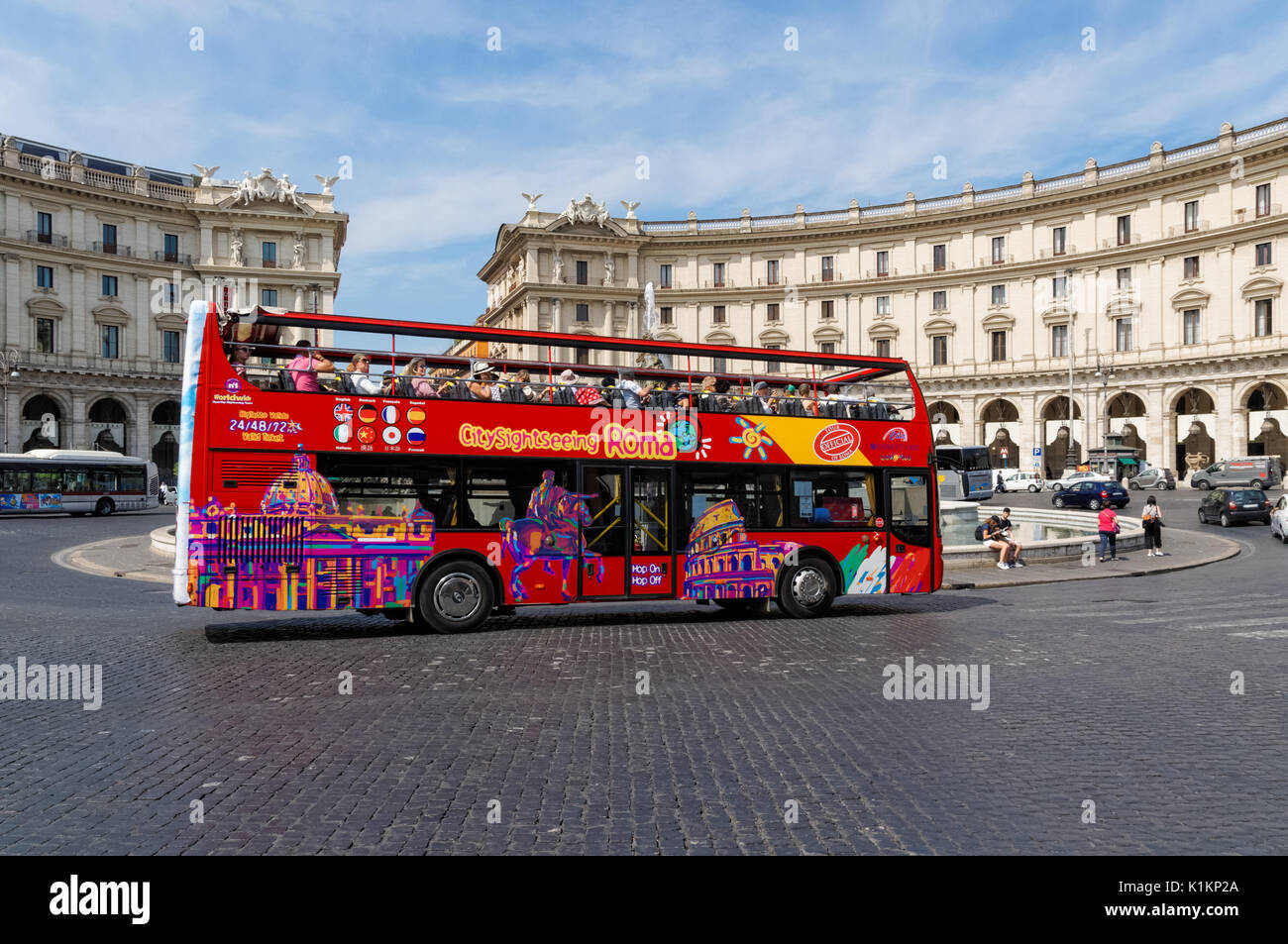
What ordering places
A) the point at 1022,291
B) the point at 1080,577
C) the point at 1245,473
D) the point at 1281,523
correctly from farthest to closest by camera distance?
the point at 1022,291 → the point at 1245,473 → the point at 1281,523 → the point at 1080,577

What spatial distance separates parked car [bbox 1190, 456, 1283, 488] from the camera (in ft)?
152

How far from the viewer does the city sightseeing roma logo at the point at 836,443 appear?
14.2 meters

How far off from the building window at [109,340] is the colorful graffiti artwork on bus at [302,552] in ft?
212

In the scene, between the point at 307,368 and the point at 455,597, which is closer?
the point at 307,368

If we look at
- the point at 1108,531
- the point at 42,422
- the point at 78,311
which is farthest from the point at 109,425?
the point at 1108,531

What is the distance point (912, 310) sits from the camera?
75.7m

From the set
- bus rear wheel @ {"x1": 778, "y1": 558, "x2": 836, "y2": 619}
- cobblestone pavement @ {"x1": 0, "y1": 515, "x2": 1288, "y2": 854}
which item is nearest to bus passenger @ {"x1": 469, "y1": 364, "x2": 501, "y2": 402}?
cobblestone pavement @ {"x1": 0, "y1": 515, "x2": 1288, "y2": 854}

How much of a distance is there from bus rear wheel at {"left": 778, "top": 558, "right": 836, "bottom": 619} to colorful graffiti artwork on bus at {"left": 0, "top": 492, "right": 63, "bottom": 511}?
40.0 m

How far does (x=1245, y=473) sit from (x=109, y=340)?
69.7 m

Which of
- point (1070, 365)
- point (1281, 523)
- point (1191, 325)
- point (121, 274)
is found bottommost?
point (1281, 523)

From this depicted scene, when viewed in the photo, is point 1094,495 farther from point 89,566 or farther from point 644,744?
point 644,744

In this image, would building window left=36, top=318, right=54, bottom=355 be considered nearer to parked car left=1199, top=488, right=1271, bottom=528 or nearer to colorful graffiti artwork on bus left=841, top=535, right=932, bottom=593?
colorful graffiti artwork on bus left=841, top=535, right=932, bottom=593

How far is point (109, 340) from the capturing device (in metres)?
66.9
